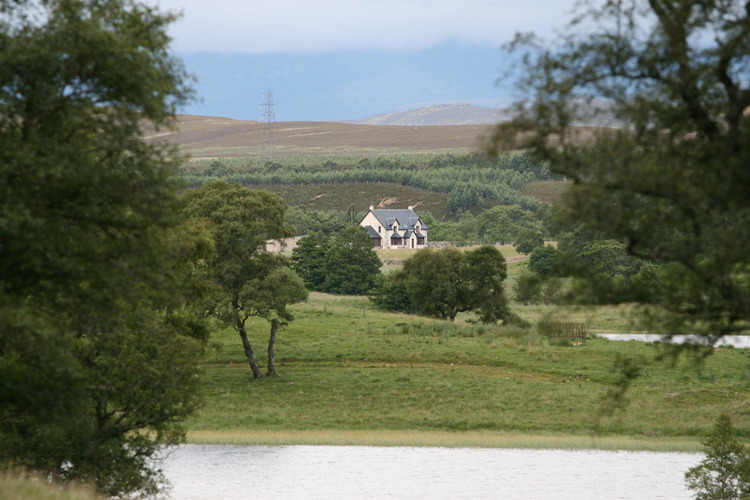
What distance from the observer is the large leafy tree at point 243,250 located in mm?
41531

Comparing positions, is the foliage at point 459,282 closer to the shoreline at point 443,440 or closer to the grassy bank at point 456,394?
the grassy bank at point 456,394

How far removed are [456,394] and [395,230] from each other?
124727 mm

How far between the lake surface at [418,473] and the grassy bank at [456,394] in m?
1.09

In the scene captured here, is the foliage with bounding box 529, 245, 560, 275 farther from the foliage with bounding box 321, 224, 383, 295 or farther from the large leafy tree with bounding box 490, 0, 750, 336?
the large leafy tree with bounding box 490, 0, 750, 336

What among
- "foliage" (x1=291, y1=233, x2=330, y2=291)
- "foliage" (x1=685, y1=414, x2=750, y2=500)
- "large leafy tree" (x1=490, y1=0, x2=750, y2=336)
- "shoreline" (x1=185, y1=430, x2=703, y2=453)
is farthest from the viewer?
"foliage" (x1=291, y1=233, x2=330, y2=291)

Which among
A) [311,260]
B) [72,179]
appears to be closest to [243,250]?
[72,179]

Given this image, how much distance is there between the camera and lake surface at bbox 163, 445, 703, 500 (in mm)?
27984

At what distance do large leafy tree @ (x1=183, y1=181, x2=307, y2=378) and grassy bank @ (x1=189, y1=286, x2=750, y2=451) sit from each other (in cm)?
231

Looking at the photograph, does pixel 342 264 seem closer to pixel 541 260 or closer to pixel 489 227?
pixel 541 260

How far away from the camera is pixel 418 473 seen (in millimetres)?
30375

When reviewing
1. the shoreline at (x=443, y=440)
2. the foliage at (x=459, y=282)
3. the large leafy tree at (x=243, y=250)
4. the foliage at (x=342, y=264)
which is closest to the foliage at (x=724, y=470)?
the shoreline at (x=443, y=440)

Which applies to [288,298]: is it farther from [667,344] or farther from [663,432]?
[667,344]

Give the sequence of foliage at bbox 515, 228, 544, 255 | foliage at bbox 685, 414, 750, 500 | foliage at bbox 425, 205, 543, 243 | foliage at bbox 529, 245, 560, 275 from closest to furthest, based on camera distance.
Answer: foliage at bbox 685, 414, 750, 500 < foliage at bbox 529, 245, 560, 275 < foliage at bbox 515, 228, 544, 255 < foliage at bbox 425, 205, 543, 243

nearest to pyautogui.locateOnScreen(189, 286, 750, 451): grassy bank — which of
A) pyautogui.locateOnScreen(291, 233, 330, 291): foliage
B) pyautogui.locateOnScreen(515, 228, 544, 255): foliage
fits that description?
pyautogui.locateOnScreen(291, 233, 330, 291): foliage
